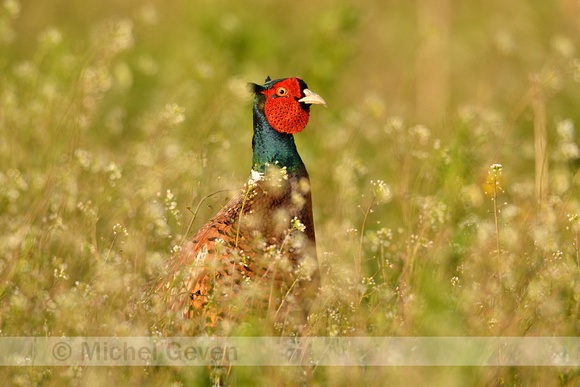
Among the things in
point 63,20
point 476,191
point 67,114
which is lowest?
point 476,191

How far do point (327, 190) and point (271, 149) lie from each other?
5.58 ft

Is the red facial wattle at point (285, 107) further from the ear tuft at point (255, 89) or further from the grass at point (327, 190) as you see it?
the grass at point (327, 190)

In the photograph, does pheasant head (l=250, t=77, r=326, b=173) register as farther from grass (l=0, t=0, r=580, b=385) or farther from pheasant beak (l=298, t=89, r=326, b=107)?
grass (l=0, t=0, r=580, b=385)

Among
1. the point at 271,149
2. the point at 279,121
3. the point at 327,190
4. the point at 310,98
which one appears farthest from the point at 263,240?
the point at 327,190

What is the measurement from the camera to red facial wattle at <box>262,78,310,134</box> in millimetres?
3318

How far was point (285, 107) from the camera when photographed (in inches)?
131

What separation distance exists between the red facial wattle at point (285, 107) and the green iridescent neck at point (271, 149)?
0.03 metres

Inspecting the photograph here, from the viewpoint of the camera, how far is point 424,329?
2.24 meters

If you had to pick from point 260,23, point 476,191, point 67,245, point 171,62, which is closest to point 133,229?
point 67,245

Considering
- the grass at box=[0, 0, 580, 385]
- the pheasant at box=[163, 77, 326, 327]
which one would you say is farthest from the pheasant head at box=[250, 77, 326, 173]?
the grass at box=[0, 0, 580, 385]

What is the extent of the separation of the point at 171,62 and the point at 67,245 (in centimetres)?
536

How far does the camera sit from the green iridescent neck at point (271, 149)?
130 inches

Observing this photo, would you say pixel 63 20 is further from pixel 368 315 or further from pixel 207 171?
pixel 368 315

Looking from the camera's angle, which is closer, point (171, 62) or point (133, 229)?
point (133, 229)
